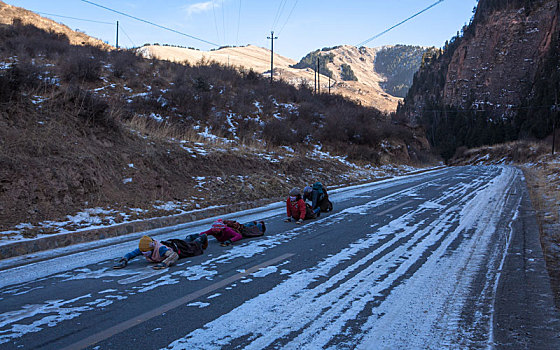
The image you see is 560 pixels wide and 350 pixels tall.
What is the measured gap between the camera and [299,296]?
13.8 feet

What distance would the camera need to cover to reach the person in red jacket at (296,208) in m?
8.85

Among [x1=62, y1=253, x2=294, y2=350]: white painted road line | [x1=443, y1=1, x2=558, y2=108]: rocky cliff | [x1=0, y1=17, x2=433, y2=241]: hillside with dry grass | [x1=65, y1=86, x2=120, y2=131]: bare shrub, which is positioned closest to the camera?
[x1=62, y1=253, x2=294, y2=350]: white painted road line

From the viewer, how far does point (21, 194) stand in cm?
809

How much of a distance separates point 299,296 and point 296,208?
487cm

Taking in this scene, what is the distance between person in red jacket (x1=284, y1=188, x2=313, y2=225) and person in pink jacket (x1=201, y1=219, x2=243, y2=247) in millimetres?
2219

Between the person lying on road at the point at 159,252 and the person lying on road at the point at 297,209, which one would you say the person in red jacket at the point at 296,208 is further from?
the person lying on road at the point at 159,252

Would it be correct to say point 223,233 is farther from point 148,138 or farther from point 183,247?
point 148,138

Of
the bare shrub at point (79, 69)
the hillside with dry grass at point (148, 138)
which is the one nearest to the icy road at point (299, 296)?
the hillside with dry grass at point (148, 138)

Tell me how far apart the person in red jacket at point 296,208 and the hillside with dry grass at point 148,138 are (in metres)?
3.35

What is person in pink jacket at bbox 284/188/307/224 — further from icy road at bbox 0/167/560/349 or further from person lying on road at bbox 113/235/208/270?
person lying on road at bbox 113/235/208/270

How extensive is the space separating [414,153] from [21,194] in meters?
38.2

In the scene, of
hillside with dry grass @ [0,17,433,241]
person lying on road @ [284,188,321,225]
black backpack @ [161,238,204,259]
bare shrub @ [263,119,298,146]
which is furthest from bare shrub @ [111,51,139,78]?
black backpack @ [161,238,204,259]

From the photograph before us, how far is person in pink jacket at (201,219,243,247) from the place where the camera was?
270 inches

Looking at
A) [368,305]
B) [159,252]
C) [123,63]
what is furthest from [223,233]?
[123,63]
